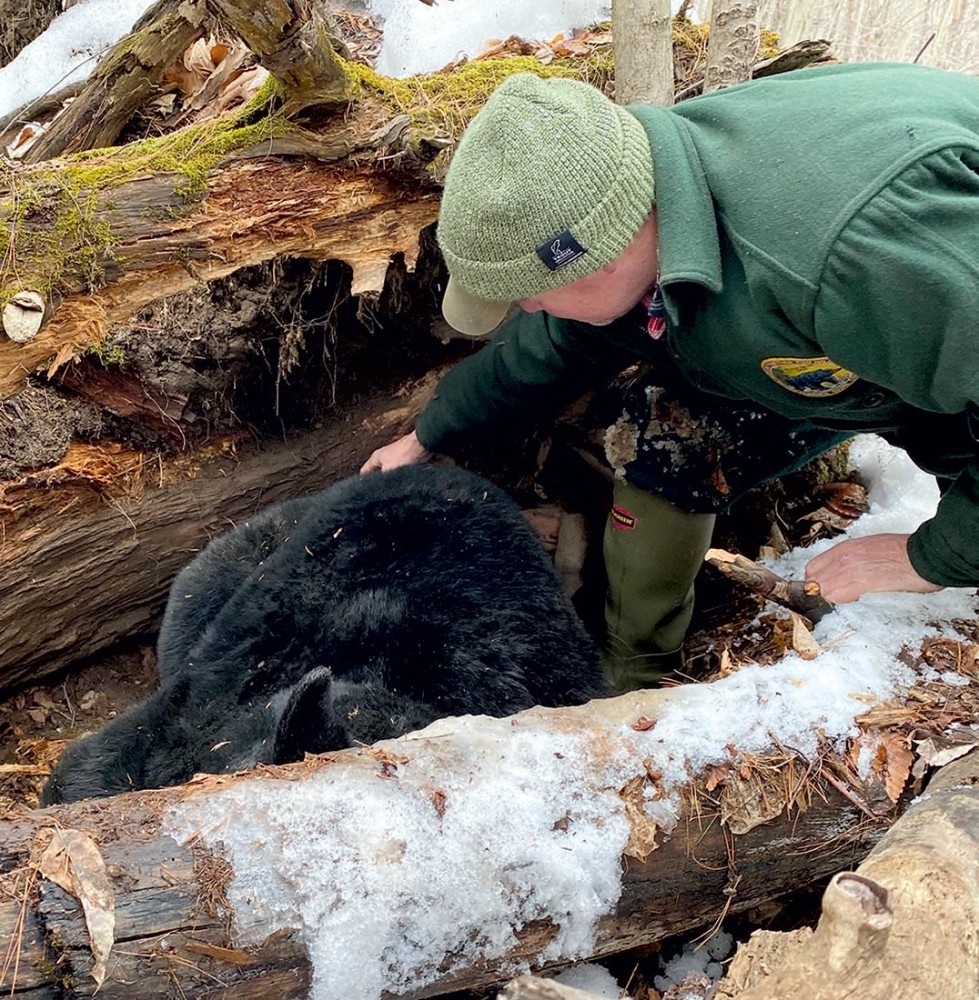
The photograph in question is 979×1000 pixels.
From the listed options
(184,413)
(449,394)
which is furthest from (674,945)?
(184,413)

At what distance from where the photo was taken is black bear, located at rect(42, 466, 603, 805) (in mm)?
2258

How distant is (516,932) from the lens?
1.71 m

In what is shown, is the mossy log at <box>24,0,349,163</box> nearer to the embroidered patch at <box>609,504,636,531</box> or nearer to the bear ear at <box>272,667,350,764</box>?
the embroidered patch at <box>609,504,636,531</box>

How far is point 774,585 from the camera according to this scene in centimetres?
274

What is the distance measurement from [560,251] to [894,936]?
1.33 metres

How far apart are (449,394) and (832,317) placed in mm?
1439


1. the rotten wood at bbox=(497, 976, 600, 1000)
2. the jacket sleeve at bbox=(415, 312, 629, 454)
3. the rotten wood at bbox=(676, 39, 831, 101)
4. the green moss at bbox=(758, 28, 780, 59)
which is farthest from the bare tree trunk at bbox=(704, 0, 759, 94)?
the rotten wood at bbox=(497, 976, 600, 1000)

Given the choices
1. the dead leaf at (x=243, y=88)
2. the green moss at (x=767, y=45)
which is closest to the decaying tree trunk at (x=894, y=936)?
the green moss at (x=767, y=45)

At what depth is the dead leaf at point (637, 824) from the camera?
178cm

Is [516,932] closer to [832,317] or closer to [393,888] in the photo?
[393,888]

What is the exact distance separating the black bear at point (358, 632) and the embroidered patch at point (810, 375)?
35.5 inches

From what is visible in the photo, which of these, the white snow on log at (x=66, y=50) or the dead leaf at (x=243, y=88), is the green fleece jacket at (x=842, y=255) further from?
the white snow on log at (x=66, y=50)

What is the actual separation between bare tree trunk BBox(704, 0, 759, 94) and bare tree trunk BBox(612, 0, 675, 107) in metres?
0.16

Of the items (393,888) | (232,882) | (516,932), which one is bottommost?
(516,932)
